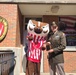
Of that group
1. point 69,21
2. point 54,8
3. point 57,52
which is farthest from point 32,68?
point 69,21

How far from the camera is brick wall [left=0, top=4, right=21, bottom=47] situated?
31.2 feet

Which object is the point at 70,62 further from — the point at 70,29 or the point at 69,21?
the point at 69,21

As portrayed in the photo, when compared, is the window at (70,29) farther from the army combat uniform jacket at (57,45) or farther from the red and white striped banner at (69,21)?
the army combat uniform jacket at (57,45)

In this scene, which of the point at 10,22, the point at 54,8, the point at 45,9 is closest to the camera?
the point at 10,22

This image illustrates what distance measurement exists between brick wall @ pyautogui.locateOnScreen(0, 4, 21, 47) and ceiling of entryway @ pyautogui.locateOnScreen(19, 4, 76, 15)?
41 centimetres

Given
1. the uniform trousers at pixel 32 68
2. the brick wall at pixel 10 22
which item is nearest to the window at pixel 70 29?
the brick wall at pixel 10 22

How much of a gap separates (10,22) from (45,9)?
1588mm

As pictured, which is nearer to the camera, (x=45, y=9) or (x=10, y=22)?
(x=10, y=22)

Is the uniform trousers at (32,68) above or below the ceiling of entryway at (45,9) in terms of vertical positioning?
below

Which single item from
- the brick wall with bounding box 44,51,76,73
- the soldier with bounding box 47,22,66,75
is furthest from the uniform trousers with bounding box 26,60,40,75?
the brick wall with bounding box 44,51,76,73

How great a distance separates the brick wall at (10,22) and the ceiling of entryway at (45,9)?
0.41 meters

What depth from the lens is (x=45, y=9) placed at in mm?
10320

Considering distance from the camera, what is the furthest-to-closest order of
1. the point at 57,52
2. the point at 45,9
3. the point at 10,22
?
the point at 45,9
the point at 10,22
the point at 57,52

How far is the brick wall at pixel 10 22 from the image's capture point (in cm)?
951
